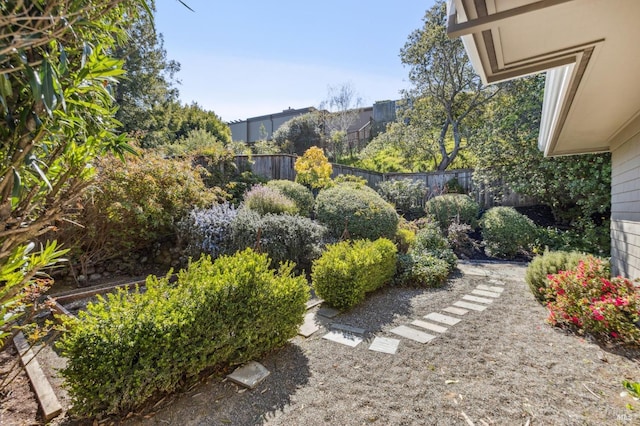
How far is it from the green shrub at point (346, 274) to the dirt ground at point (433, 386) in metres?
0.57

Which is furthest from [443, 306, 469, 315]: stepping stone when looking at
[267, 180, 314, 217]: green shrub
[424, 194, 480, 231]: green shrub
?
[424, 194, 480, 231]: green shrub

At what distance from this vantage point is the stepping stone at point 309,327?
10.4 ft

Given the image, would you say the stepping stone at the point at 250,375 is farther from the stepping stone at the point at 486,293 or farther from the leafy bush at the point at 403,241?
the leafy bush at the point at 403,241

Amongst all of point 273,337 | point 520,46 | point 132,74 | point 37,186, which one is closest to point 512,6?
point 520,46

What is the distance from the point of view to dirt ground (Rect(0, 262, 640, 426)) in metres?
1.93

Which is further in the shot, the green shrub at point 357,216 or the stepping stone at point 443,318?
the green shrub at point 357,216

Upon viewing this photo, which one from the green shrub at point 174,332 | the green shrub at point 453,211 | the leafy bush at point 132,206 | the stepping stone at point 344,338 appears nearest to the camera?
the green shrub at point 174,332

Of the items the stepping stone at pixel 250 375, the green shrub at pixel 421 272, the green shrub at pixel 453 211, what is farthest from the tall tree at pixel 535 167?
the stepping stone at pixel 250 375

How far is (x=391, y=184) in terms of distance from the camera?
10.9 meters

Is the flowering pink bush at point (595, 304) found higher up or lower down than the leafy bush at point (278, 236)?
lower down

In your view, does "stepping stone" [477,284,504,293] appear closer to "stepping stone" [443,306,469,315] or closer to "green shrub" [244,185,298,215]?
"stepping stone" [443,306,469,315]

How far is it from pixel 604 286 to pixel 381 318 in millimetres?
2613

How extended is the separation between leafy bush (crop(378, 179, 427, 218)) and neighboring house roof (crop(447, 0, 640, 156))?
23.8 ft

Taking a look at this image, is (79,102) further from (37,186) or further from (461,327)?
(461,327)
